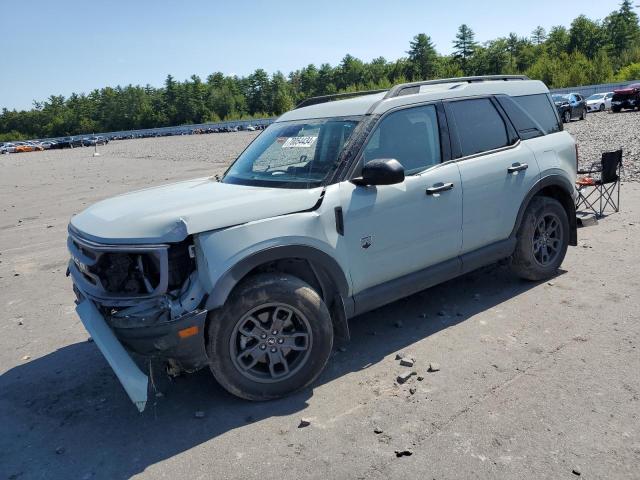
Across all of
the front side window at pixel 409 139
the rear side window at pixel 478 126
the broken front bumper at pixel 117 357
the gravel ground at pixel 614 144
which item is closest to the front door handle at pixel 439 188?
the front side window at pixel 409 139

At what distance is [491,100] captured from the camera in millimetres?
5039

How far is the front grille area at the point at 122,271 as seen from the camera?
10.8 ft

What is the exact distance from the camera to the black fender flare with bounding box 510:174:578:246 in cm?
507

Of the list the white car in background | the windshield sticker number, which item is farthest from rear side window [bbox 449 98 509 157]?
the white car in background

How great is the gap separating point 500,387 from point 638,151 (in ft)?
42.6

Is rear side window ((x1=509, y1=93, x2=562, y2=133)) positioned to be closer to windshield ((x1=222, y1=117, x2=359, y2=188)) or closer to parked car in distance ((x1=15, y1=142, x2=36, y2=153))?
windshield ((x1=222, y1=117, x2=359, y2=188))

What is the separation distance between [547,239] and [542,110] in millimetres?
1350

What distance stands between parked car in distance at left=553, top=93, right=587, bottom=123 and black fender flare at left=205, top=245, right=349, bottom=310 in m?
27.6

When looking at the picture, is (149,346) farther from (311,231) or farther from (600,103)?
(600,103)

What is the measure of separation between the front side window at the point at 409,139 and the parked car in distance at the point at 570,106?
26.4m

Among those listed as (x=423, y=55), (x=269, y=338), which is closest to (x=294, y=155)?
(x=269, y=338)

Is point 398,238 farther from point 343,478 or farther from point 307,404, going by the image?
point 343,478

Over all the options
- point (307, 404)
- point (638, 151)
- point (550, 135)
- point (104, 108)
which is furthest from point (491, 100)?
point (104, 108)

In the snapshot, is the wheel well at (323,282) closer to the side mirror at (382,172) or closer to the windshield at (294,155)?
the windshield at (294,155)
